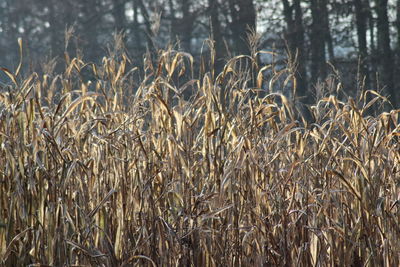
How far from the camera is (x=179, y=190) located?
8.54 ft

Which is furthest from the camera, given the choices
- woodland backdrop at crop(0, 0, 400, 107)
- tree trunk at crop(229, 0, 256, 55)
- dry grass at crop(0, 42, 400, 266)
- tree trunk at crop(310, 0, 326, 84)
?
tree trunk at crop(229, 0, 256, 55)

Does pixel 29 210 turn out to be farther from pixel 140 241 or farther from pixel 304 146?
pixel 304 146

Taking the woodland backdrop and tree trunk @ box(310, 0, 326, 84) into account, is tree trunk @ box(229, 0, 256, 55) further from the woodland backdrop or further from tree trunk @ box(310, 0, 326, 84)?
tree trunk @ box(310, 0, 326, 84)

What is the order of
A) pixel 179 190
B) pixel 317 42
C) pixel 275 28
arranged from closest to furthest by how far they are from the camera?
pixel 179 190 < pixel 317 42 < pixel 275 28

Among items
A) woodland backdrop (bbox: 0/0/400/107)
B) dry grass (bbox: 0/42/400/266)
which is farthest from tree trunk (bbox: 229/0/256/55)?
dry grass (bbox: 0/42/400/266)

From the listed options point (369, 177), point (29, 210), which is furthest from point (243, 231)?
point (29, 210)

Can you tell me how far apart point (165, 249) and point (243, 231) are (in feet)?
1.33

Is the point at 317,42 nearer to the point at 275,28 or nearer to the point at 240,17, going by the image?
the point at 275,28

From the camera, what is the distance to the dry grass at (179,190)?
7.84 ft

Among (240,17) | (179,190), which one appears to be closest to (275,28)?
(240,17)

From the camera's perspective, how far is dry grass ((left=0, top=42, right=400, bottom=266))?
2.39 metres

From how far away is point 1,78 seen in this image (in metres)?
2.81

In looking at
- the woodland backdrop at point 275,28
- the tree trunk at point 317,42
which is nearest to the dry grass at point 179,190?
the woodland backdrop at point 275,28

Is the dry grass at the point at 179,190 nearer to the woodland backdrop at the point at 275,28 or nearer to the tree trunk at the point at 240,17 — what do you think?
the woodland backdrop at the point at 275,28
